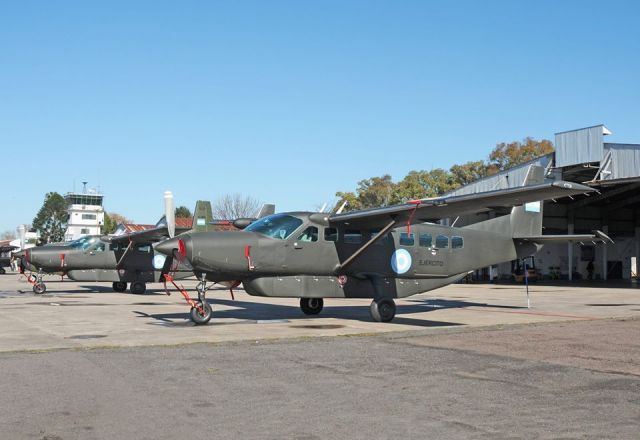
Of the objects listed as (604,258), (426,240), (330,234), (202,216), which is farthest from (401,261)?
(604,258)

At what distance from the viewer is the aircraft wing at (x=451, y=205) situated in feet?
47.6

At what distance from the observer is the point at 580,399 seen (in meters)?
7.38

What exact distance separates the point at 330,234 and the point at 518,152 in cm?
8027

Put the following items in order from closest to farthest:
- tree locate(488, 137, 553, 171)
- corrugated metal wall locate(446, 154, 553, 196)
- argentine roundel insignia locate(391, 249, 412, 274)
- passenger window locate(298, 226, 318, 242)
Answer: passenger window locate(298, 226, 318, 242) → argentine roundel insignia locate(391, 249, 412, 274) → corrugated metal wall locate(446, 154, 553, 196) → tree locate(488, 137, 553, 171)

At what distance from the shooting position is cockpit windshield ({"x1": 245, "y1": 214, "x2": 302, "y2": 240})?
55.0 ft

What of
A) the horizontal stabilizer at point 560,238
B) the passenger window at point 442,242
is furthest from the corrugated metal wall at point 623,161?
the passenger window at point 442,242

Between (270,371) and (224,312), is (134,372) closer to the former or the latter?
(270,371)

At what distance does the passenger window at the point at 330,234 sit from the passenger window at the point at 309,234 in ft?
1.01

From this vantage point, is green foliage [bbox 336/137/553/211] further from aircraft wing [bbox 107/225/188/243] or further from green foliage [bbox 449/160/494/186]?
aircraft wing [bbox 107/225/188/243]

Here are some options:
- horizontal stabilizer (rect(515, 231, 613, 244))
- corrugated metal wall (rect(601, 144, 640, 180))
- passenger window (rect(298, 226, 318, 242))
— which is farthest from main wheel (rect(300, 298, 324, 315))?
corrugated metal wall (rect(601, 144, 640, 180))

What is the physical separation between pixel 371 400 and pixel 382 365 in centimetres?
251

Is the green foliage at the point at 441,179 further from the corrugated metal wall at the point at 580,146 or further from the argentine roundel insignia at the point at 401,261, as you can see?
the argentine roundel insignia at the point at 401,261

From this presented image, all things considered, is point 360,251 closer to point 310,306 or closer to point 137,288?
point 310,306

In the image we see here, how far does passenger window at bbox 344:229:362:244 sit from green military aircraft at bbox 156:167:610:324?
0.03 m
